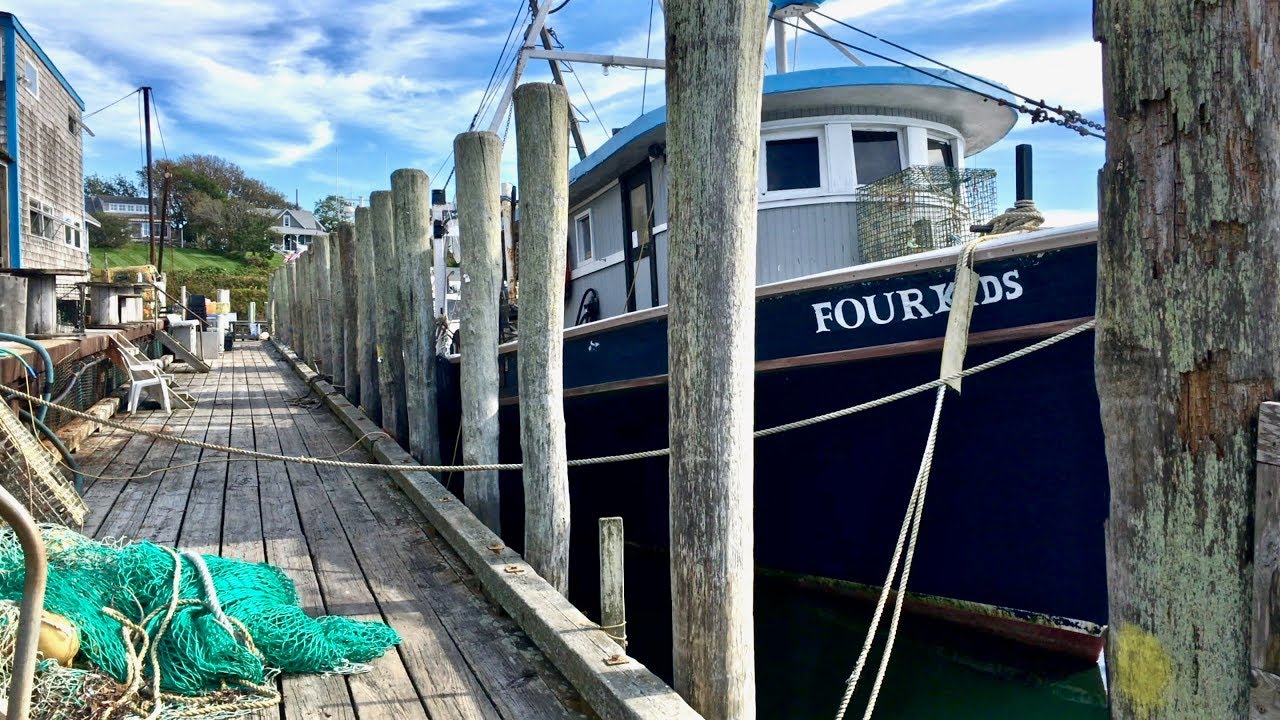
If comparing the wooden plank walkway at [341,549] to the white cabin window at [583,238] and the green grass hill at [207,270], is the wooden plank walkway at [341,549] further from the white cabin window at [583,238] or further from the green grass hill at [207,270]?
the green grass hill at [207,270]

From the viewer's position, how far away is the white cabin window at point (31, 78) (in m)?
18.1

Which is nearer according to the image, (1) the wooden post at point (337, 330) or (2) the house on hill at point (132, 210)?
(1) the wooden post at point (337, 330)

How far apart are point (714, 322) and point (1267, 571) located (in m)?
1.57

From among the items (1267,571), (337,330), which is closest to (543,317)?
(1267,571)

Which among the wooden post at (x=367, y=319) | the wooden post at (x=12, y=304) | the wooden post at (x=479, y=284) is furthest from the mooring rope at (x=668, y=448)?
the wooden post at (x=367, y=319)

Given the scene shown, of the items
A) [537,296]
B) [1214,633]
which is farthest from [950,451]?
[1214,633]

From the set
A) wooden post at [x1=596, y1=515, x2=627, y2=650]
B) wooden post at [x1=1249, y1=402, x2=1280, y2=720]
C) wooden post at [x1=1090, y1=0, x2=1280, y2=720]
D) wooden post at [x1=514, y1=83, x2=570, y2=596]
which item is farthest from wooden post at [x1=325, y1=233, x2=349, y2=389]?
wooden post at [x1=1249, y1=402, x2=1280, y2=720]

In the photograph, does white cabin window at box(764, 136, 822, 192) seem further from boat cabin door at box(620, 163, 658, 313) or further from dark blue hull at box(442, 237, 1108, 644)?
dark blue hull at box(442, 237, 1108, 644)

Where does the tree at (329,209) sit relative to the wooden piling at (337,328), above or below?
above

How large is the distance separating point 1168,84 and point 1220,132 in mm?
124

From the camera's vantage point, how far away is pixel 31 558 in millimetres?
1444

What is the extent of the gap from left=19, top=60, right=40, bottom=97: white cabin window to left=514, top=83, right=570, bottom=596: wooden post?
1829 cm

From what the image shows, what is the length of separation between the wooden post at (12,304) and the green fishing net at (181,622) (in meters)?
3.41

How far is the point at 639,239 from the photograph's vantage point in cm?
799
